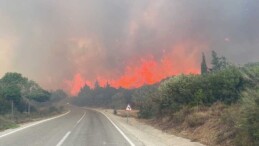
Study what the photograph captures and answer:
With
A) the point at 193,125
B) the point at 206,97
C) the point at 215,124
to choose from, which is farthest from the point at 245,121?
the point at 206,97

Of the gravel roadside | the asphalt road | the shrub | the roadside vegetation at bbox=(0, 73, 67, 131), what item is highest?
the roadside vegetation at bbox=(0, 73, 67, 131)

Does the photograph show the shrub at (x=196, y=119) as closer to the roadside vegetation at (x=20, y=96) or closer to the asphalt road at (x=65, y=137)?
the asphalt road at (x=65, y=137)

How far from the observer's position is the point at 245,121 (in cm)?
1380

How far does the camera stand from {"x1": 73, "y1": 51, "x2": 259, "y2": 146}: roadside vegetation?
14.0 meters

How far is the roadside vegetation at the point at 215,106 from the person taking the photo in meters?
14.0

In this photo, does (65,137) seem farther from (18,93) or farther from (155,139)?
(18,93)

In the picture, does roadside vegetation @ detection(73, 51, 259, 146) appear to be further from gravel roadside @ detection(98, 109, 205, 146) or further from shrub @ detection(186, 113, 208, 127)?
gravel roadside @ detection(98, 109, 205, 146)

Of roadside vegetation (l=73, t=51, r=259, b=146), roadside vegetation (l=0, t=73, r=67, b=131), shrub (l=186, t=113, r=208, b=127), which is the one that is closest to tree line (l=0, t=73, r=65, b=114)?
→ roadside vegetation (l=0, t=73, r=67, b=131)

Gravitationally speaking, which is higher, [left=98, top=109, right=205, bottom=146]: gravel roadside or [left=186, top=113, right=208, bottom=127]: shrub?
[left=186, top=113, right=208, bottom=127]: shrub

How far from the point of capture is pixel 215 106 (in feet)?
76.6

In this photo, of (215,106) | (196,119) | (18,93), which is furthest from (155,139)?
(18,93)

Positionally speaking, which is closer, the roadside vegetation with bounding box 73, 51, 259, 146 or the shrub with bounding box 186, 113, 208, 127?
the roadside vegetation with bounding box 73, 51, 259, 146

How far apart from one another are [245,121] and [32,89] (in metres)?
76.7

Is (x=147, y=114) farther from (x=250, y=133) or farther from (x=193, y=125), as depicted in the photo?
(x=250, y=133)
